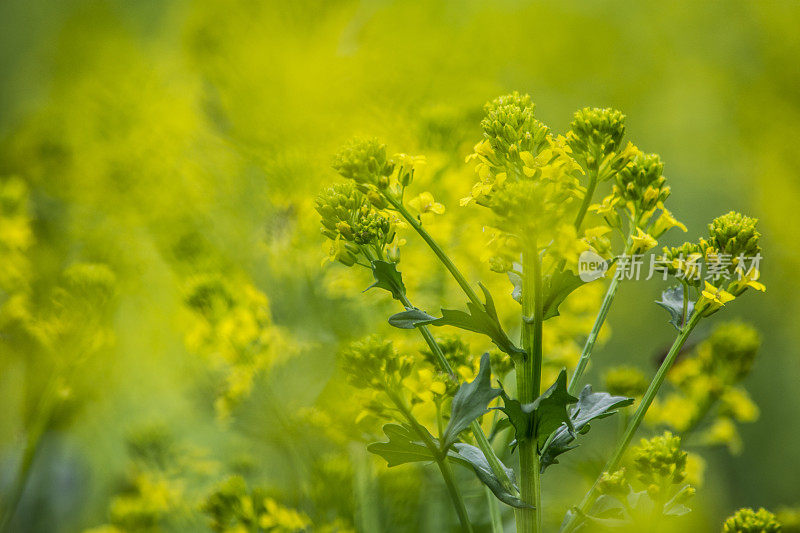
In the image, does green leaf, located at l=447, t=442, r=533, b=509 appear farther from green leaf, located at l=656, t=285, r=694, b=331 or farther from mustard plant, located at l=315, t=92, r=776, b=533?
green leaf, located at l=656, t=285, r=694, b=331

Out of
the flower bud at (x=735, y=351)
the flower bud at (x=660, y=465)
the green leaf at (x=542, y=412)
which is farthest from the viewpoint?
the flower bud at (x=735, y=351)

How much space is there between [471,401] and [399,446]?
0.06m

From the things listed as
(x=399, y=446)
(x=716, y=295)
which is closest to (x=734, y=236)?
(x=716, y=295)

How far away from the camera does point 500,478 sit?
1.29ft

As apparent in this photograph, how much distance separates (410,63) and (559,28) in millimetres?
930

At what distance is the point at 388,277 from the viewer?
397 millimetres

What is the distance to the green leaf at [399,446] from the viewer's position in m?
0.39

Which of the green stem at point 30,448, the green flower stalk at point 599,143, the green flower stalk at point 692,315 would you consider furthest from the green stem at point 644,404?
the green stem at point 30,448

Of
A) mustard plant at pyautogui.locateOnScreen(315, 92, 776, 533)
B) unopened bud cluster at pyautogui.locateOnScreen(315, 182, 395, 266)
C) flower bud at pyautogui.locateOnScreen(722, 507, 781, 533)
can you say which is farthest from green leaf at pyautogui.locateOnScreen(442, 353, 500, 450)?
flower bud at pyautogui.locateOnScreen(722, 507, 781, 533)

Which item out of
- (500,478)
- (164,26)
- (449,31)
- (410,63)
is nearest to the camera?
(500,478)

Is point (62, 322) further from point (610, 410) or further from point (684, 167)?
point (684, 167)

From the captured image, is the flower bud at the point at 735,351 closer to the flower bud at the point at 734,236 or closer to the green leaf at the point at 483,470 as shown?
the flower bud at the point at 734,236

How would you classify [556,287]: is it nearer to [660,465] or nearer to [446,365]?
[446,365]

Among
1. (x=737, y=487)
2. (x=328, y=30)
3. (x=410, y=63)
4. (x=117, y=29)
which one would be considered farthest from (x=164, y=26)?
(x=737, y=487)
